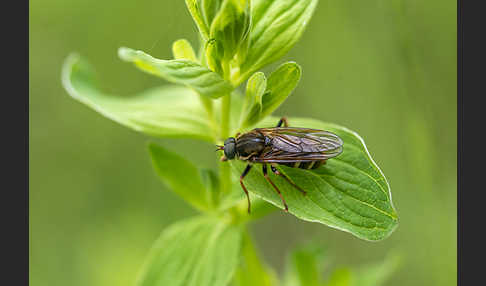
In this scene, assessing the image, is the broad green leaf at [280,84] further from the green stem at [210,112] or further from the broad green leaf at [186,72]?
the green stem at [210,112]

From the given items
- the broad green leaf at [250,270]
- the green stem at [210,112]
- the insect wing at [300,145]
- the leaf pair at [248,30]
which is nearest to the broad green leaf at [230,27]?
the leaf pair at [248,30]

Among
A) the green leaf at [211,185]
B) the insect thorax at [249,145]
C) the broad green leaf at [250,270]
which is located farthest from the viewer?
the broad green leaf at [250,270]

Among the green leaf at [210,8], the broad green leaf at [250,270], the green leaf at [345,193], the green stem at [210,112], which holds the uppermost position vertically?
the green leaf at [210,8]

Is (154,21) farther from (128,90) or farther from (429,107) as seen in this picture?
(429,107)

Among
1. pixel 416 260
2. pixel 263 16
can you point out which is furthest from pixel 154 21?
pixel 416 260

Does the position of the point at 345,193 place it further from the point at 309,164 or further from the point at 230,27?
the point at 230,27

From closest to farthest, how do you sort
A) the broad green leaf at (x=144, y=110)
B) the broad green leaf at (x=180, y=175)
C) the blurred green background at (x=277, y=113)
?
the broad green leaf at (x=144, y=110) < the broad green leaf at (x=180, y=175) < the blurred green background at (x=277, y=113)
